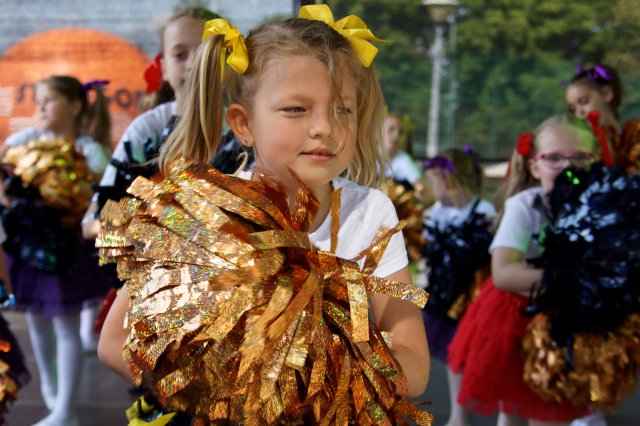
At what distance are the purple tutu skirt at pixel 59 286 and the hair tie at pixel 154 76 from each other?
159 centimetres

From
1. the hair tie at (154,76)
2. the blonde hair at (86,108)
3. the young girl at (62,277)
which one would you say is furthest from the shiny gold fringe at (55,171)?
the hair tie at (154,76)

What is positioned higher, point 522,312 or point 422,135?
point 522,312

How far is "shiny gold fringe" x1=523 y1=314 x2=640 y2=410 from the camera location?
3164mm

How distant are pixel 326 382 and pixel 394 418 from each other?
169mm

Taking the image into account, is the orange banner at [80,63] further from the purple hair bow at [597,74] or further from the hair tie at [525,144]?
the hair tie at [525,144]

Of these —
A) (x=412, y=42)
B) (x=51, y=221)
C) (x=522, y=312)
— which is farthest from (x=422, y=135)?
(x=522, y=312)

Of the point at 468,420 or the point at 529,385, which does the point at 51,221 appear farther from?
the point at 529,385

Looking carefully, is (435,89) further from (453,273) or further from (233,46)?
(233,46)

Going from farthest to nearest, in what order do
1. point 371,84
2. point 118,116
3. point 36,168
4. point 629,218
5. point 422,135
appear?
point 422,135
point 118,116
point 36,168
point 629,218
point 371,84

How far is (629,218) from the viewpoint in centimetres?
322

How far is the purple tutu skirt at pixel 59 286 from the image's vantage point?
16.0 feet

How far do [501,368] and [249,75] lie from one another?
86.3 inches

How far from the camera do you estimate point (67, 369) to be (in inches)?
181

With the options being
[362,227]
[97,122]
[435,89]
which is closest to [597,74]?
[97,122]
